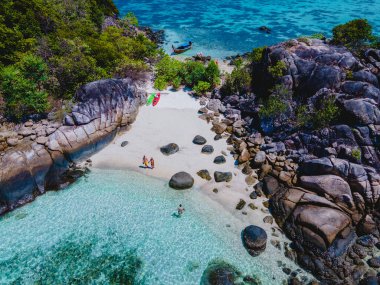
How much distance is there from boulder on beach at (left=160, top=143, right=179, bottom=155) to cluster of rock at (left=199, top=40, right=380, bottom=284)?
5.17 m

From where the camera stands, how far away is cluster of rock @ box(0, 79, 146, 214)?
21.5 meters

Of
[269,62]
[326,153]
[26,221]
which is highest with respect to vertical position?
[269,62]

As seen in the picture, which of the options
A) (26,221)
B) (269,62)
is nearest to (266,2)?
(269,62)

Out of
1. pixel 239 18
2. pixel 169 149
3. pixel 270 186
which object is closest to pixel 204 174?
pixel 169 149

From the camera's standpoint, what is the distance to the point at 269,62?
92.3 feet

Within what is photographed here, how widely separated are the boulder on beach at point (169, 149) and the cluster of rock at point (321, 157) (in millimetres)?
5170

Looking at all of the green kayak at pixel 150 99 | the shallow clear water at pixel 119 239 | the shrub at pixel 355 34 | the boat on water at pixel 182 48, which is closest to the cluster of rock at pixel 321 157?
the shrub at pixel 355 34

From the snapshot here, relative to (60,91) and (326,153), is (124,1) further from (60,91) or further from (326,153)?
(326,153)

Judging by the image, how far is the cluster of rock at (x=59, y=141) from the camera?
70.4 feet

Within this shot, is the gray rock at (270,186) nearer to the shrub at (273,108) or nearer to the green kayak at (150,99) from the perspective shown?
the shrub at (273,108)

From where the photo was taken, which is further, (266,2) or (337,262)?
(266,2)

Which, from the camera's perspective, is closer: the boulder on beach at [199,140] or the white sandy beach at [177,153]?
the white sandy beach at [177,153]

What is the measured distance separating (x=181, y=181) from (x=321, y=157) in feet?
40.7

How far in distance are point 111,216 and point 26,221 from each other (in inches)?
255
